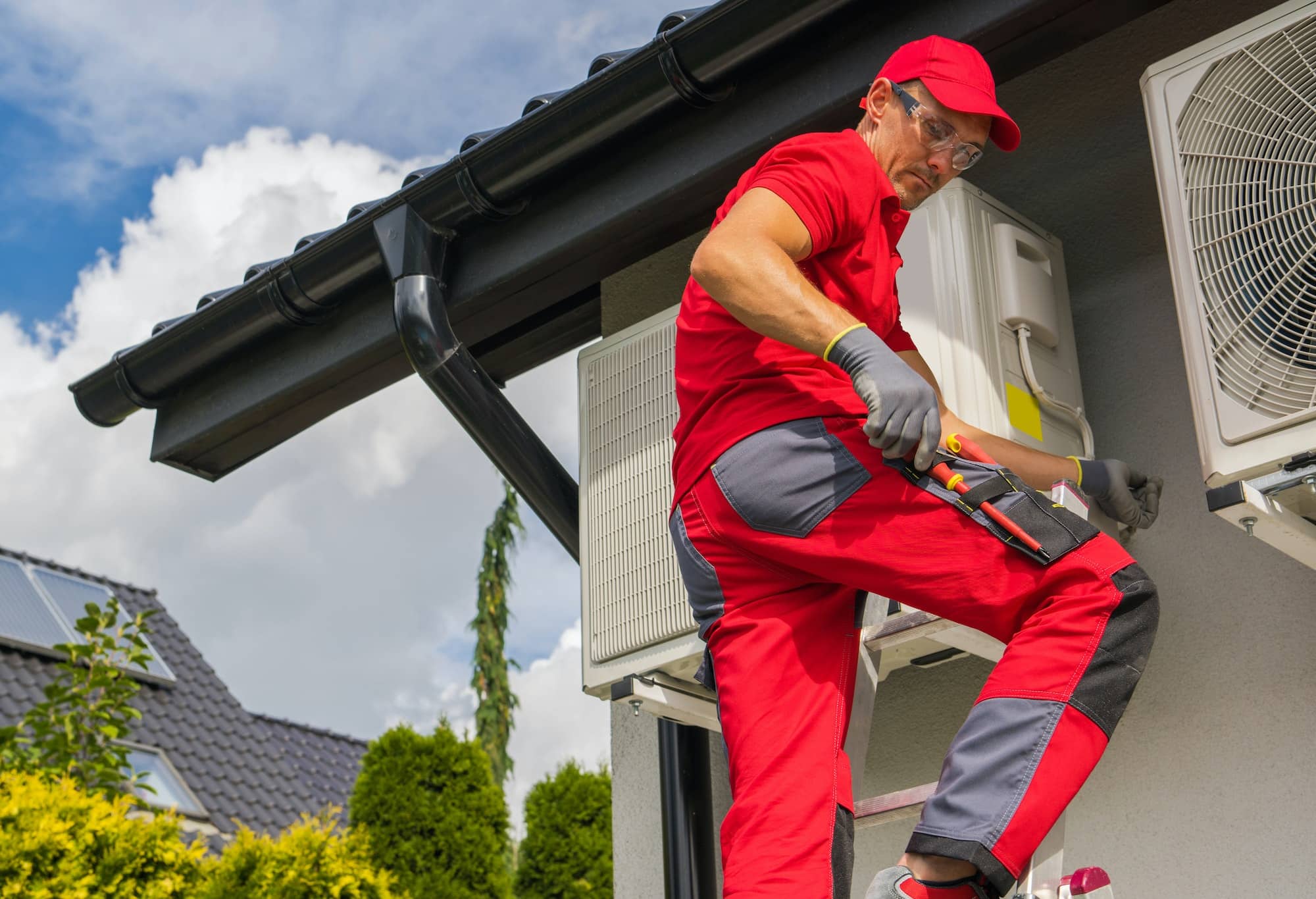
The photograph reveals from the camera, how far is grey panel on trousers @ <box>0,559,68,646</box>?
10.6 m

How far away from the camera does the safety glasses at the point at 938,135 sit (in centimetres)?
220

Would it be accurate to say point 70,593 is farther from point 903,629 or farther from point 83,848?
point 903,629

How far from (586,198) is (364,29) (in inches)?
96.8

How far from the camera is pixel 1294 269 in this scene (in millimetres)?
2396

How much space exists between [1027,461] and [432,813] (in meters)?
5.60

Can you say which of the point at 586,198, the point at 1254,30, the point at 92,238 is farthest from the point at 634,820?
the point at 92,238

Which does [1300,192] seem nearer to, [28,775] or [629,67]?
[629,67]

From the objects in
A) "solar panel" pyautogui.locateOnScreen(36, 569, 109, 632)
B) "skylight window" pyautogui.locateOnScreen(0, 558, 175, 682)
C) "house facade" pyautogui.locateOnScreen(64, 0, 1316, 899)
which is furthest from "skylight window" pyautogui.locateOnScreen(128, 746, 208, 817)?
"house facade" pyautogui.locateOnScreen(64, 0, 1316, 899)

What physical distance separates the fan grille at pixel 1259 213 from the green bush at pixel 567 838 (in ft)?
23.6

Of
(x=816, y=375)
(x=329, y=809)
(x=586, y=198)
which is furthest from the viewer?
(x=329, y=809)

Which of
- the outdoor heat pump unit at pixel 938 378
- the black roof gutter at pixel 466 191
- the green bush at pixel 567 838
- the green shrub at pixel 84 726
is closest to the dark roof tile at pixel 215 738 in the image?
the green bush at pixel 567 838

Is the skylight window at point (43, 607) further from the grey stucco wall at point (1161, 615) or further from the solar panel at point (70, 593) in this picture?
the grey stucco wall at point (1161, 615)

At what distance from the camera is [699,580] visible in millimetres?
2062

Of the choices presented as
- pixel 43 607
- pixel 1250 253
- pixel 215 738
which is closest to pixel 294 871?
pixel 1250 253
